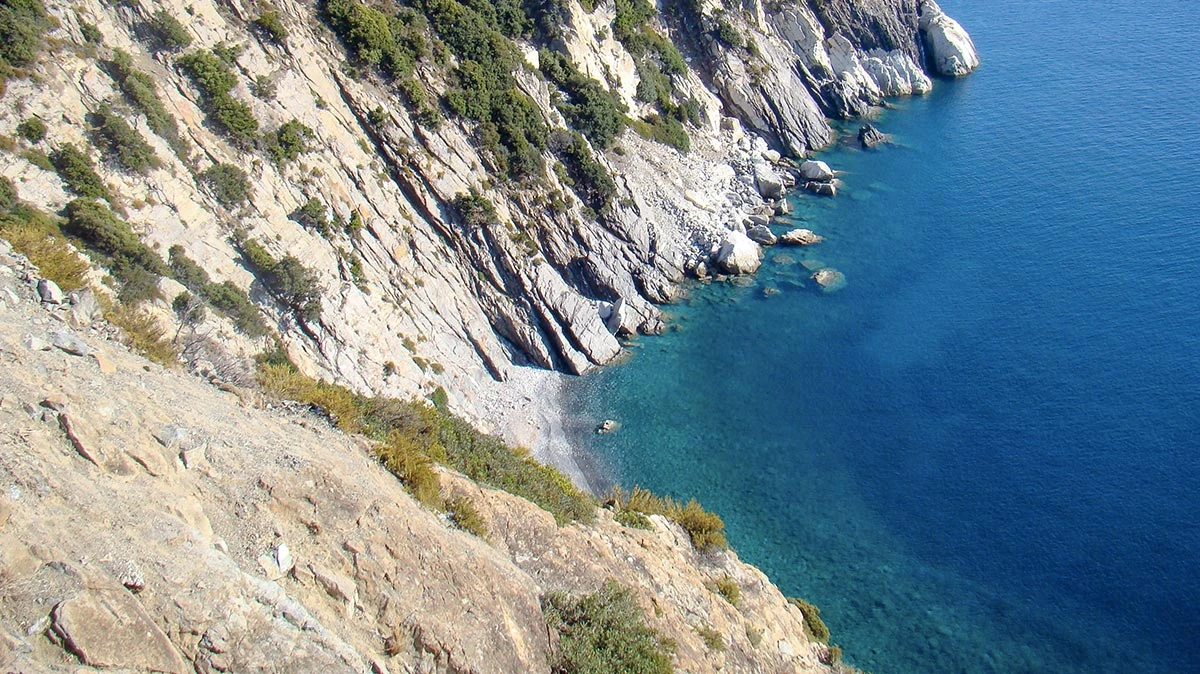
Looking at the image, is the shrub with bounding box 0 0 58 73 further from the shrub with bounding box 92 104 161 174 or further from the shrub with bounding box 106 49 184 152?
the shrub with bounding box 92 104 161 174

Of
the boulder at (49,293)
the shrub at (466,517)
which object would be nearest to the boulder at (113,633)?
the shrub at (466,517)

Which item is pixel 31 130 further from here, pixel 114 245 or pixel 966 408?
pixel 966 408

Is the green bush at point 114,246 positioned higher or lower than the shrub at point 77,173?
lower

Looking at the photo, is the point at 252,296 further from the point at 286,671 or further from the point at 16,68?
the point at 286,671

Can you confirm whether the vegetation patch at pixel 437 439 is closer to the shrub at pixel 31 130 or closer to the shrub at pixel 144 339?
the shrub at pixel 144 339

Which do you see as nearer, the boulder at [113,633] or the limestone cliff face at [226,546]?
the boulder at [113,633]

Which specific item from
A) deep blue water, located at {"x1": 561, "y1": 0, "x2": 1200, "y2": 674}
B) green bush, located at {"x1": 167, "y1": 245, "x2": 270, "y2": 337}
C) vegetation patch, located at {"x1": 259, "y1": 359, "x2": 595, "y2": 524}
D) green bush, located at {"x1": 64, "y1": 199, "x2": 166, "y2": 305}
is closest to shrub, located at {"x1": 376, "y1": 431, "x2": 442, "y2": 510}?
vegetation patch, located at {"x1": 259, "y1": 359, "x2": 595, "y2": 524}
